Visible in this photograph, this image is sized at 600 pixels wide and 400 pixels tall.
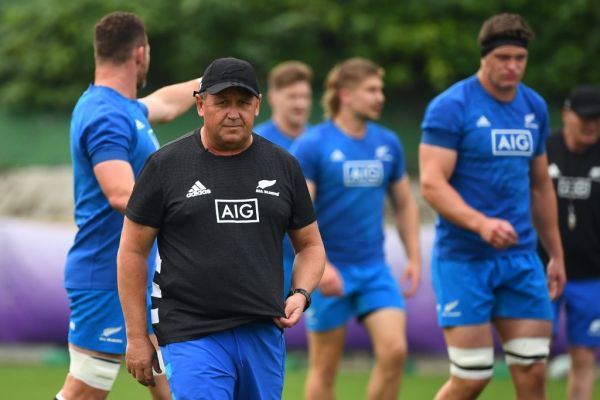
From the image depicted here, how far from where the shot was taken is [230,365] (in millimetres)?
5277

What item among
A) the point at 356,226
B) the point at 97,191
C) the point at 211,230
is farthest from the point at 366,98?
the point at 211,230

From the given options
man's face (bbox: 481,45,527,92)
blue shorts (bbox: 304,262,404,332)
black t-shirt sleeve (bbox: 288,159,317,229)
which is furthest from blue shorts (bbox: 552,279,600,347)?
black t-shirt sleeve (bbox: 288,159,317,229)

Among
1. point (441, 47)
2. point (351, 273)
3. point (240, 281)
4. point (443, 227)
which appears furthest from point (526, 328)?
point (441, 47)

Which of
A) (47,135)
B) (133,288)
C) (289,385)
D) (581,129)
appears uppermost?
(47,135)

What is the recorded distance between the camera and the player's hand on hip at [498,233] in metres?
6.62

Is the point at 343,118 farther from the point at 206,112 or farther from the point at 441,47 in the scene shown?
the point at 441,47

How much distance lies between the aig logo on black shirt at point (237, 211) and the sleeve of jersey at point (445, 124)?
2077 millimetres

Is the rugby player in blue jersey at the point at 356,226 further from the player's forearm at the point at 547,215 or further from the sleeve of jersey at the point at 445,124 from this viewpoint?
the sleeve of jersey at the point at 445,124

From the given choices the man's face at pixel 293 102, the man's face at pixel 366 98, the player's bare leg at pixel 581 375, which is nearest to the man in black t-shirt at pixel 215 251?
the man's face at pixel 366 98

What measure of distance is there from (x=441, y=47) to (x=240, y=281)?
41.4 ft

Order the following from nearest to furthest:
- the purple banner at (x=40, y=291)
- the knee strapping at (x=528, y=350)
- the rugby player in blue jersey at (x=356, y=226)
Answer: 1. the knee strapping at (x=528, y=350)
2. the rugby player in blue jersey at (x=356, y=226)
3. the purple banner at (x=40, y=291)

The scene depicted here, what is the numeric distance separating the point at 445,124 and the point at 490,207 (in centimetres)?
55

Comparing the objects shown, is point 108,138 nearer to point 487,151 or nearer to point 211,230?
point 211,230

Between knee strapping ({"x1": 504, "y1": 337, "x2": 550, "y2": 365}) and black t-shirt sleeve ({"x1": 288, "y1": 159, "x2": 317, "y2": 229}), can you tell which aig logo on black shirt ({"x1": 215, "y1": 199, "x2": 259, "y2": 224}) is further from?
knee strapping ({"x1": 504, "y1": 337, "x2": 550, "y2": 365})
